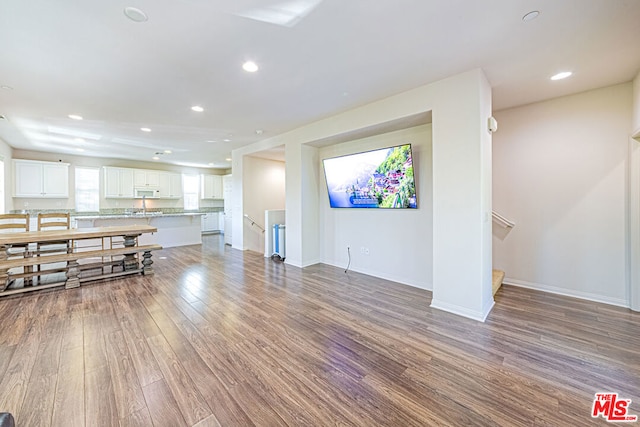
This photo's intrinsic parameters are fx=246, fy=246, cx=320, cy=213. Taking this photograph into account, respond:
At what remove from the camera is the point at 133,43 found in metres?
2.16

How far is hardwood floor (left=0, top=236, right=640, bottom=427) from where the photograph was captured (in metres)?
1.52

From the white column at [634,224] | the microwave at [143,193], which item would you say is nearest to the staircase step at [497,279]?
the white column at [634,224]

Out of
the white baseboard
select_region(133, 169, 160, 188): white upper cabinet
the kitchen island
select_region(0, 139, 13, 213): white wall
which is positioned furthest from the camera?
select_region(133, 169, 160, 188): white upper cabinet

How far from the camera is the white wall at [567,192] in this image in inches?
119

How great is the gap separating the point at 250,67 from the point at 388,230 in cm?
301

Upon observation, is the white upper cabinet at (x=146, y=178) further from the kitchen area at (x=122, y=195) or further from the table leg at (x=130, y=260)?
the table leg at (x=130, y=260)

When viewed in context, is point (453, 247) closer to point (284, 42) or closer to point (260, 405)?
point (260, 405)

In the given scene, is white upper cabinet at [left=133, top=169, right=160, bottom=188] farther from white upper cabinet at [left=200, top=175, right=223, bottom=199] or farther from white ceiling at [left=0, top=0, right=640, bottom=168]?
white ceiling at [left=0, top=0, right=640, bottom=168]

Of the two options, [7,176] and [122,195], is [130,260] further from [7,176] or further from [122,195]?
[122,195]

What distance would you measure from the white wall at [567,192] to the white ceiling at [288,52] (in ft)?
1.17

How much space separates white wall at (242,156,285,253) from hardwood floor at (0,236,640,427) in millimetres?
3272

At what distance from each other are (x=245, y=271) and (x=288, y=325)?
2.27 m

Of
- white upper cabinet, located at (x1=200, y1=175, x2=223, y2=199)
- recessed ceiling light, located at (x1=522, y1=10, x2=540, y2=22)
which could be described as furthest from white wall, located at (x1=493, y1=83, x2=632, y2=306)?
white upper cabinet, located at (x1=200, y1=175, x2=223, y2=199)

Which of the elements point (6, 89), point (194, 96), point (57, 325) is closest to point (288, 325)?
point (57, 325)
